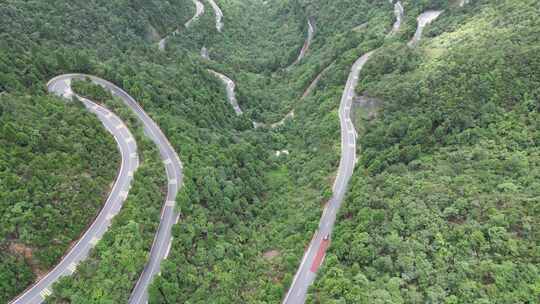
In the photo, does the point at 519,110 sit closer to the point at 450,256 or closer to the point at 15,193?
the point at 450,256

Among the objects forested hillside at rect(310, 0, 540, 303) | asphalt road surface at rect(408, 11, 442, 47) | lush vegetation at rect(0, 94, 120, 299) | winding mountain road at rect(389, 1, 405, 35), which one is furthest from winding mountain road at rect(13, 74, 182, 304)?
winding mountain road at rect(389, 1, 405, 35)

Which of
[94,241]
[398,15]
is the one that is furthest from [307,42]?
[94,241]

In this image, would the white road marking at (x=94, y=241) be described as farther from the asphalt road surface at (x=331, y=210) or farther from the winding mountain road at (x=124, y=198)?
the asphalt road surface at (x=331, y=210)

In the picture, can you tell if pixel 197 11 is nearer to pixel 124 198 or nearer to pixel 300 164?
pixel 300 164

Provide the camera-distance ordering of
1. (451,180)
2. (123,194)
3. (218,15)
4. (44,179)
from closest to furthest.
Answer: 1. (44,179)
2. (451,180)
3. (123,194)
4. (218,15)


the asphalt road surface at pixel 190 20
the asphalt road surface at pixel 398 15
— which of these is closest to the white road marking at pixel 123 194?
the asphalt road surface at pixel 190 20

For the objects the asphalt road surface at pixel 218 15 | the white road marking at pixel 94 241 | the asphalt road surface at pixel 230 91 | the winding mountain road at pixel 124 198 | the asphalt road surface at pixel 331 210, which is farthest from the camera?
the asphalt road surface at pixel 218 15
